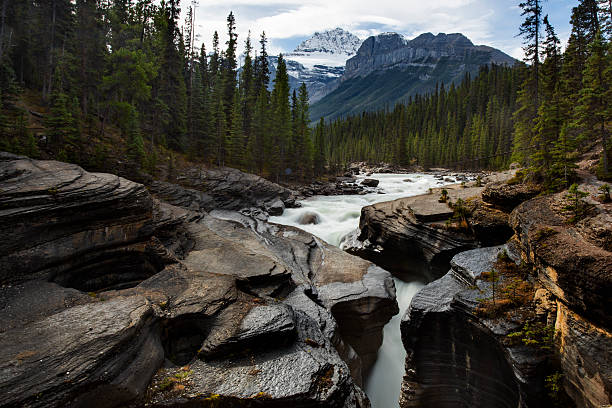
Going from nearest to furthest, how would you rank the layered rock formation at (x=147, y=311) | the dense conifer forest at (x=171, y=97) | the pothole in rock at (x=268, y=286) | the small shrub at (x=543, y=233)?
1. the layered rock formation at (x=147, y=311)
2. the small shrub at (x=543, y=233)
3. the pothole in rock at (x=268, y=286)
4. the dense conifer forest at (x=171, y=97)

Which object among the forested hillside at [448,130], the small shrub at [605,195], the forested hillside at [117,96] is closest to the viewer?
the small shrub at [605,195]

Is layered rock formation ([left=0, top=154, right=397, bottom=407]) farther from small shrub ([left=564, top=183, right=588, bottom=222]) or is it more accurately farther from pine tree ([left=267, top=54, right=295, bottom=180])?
pine tree ([left=267, top=54, right=295, bottom=180])

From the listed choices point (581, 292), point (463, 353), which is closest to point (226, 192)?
point (463, 353)

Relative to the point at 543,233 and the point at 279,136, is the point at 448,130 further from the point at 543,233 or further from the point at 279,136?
the point at 543,233

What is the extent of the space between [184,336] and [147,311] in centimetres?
131

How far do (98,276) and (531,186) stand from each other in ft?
56.7

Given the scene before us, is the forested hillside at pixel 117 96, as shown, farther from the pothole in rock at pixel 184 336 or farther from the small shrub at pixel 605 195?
the small shrub at pixel 605 195

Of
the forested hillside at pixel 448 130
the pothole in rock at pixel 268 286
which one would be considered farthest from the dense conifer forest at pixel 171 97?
the forested hillside at pixel 448 130

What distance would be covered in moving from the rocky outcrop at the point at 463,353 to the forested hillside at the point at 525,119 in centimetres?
581

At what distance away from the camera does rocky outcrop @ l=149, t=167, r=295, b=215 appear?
24.6 meters

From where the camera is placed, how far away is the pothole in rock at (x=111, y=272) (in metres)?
8.82

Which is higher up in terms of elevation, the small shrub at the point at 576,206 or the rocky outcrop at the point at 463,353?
the small shrub at the point at 576,206

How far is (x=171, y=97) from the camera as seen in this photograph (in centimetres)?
3638

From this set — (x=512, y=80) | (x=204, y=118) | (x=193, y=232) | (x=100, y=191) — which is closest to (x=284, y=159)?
(x=204, y=118)
